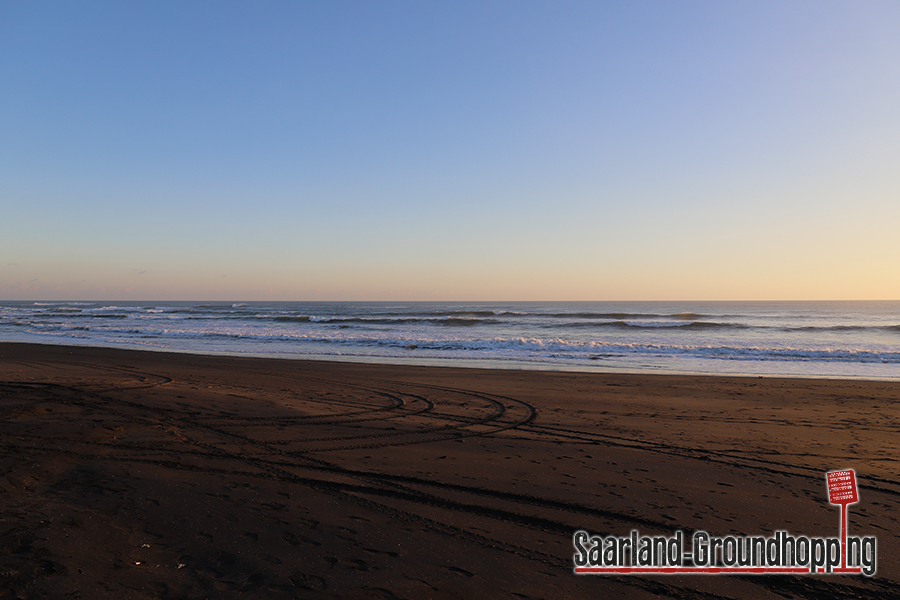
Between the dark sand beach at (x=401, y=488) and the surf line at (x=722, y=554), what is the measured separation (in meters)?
0.10

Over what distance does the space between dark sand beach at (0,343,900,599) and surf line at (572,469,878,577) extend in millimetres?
102

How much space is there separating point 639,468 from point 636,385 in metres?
7.30

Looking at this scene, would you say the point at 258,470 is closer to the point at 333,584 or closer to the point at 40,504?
the point at 40,504

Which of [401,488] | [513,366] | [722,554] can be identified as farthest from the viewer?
[513,366]

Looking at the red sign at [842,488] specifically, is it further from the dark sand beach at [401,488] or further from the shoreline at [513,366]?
the shoreline at [513,366]

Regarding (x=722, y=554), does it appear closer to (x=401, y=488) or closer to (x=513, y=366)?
(x=401, y=488)

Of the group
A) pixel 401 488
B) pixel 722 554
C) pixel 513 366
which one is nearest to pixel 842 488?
pixel 722 554

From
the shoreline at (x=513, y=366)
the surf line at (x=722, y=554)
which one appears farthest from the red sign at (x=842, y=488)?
the shoreline at (x=513, y=366)

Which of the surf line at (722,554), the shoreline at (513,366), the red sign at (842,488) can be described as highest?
the red sign at (842,488)

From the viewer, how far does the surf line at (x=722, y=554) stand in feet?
11.1

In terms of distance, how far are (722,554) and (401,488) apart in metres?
2.90

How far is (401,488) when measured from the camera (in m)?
4.71

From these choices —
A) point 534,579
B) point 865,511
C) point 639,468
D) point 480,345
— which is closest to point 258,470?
point 534,579

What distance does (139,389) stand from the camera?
10164 mm
